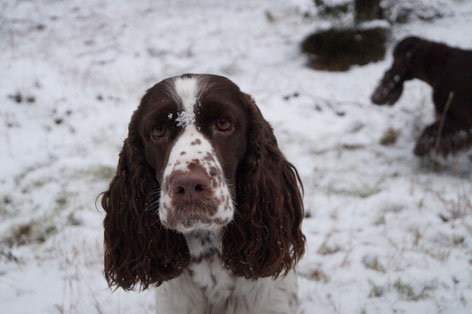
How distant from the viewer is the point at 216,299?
6.69ft

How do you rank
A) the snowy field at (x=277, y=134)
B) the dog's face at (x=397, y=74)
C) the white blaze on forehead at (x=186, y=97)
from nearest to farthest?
the white blaze on forehead at (x=186, y=97) → the snowy field at (x=277, y=134) → the dog's face at (x=397, y=74)

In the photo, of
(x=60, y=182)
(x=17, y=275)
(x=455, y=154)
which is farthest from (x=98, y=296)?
(x=455, y=154)

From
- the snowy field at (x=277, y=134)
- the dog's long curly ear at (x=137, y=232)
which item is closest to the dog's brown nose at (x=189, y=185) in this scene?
the dog's long curly ear at (x=137, y=232)

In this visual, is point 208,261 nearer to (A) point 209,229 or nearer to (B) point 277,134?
(A) point 209,229

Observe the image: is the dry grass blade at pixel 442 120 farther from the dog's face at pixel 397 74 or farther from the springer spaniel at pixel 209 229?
the springer spaniel at pixel 209 229

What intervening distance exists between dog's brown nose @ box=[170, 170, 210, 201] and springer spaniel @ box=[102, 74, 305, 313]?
25cm

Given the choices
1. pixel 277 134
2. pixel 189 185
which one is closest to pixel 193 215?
pixel 189 185

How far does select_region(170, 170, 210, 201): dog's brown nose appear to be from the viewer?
1.53 m

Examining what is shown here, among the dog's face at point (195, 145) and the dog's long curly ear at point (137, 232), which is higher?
the dog's face at point (195, 145)

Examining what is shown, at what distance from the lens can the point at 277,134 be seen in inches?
187

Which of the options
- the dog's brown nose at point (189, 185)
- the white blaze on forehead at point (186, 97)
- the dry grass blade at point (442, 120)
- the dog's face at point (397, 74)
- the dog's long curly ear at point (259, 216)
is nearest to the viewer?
the dog's brown nose at point (189, 185)

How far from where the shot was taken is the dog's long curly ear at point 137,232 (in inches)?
79.2

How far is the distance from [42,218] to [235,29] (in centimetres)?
569

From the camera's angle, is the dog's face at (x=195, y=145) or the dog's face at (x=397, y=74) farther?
the dog's face at (x=397, y=74)
